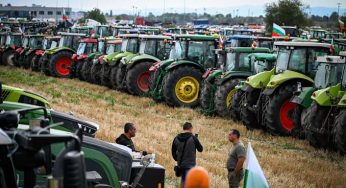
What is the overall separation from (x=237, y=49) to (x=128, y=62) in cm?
665

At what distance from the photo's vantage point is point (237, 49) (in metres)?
18.2

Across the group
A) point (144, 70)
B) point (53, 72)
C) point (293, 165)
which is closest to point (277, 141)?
point (293, 165)

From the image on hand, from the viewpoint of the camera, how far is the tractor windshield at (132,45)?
85.2 ft

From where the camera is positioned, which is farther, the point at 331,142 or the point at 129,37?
the point at 129,37

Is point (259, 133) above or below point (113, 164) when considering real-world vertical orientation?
below

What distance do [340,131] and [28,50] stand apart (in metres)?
26.0

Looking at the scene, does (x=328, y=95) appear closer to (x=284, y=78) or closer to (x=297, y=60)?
(x=284, y=78)

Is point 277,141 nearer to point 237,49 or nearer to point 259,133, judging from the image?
point 259,133

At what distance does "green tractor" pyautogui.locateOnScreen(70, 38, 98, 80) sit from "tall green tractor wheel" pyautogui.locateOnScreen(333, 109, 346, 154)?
1829cm

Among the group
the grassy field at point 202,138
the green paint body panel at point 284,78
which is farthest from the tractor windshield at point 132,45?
the green paint body panel at point 284,78

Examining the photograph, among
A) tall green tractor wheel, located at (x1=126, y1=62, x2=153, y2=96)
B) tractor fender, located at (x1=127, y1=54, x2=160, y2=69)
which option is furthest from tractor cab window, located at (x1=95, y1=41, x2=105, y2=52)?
tall green tractor wheel, located at (x1=126, y1=62, x2=153, y2=96)

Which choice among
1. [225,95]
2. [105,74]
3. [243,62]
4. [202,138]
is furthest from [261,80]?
[105,74]

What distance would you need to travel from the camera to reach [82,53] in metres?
30.9

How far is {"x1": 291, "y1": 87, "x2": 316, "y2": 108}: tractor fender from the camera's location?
14.1m
